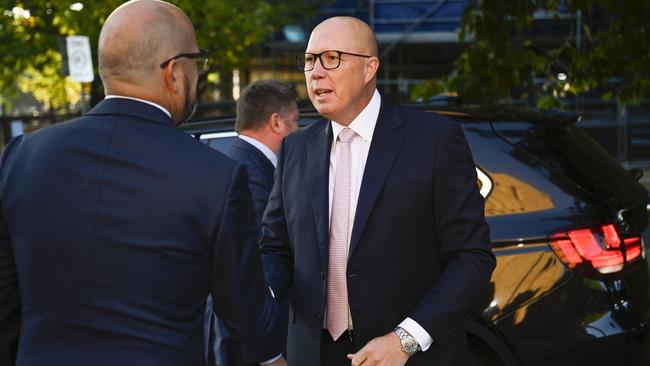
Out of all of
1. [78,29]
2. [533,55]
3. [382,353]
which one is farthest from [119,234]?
[78,29]

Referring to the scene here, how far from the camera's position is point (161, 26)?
2.16 m

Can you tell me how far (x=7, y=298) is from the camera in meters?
2.22

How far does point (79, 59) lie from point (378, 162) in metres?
10.0

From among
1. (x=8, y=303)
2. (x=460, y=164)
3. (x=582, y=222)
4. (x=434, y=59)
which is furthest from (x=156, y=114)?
(x=434, y=59)

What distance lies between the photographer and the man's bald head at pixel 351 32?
2.80 m

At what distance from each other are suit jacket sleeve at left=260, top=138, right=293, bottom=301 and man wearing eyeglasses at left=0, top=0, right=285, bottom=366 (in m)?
0.70

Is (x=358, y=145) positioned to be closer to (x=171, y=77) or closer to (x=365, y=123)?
(x=365, y=123)

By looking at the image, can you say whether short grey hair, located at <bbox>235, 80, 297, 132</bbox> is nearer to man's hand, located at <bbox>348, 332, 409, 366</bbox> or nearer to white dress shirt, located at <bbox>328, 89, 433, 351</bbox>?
white dress shirt, located at <bbox>328, 89, 433, 351</bbox>

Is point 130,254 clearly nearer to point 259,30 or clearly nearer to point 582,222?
point 582,222

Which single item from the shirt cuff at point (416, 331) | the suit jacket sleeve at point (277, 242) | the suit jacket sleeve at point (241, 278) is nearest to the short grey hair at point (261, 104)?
the suit jacket sleeve at point (277, 242)

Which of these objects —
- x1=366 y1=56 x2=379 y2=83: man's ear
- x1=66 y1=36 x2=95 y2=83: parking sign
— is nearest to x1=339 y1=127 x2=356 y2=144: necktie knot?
x1=366 y1=56 x2=379 y2=83: man's ear

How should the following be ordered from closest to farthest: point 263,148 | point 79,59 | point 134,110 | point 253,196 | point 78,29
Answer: point 134,110 < point 253,196 < point 263,148 < point 79,59 < point 78,29

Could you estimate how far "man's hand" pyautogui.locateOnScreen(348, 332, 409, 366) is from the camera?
2494 millimetres

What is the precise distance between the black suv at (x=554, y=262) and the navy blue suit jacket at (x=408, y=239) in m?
1.06
